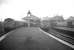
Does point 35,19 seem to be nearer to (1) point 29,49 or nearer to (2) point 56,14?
(2) point 56,14

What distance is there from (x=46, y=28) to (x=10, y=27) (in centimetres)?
1016

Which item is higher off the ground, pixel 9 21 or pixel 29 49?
pixel 9 21

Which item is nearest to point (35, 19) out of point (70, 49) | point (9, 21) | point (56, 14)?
point (56, 14)

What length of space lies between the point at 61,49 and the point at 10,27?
58.7ft

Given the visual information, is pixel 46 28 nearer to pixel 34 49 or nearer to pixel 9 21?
pixel 9 21

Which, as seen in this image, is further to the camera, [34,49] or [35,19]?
[35,19]

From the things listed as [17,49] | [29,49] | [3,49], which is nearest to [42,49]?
[29,49]

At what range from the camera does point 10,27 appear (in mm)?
21484

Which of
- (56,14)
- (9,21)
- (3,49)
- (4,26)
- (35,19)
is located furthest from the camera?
(56,14)

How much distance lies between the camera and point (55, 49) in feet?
20.7

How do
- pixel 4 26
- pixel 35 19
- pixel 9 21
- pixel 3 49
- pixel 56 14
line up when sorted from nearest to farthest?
pixel 3 49 < pixel 4 26 < pixel 9 21 < pixel 35 19 < pixel 56 14

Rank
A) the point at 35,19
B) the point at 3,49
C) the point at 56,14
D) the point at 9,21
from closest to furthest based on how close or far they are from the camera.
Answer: the point at 3,49 < the point at 9,21 < the point at 35,19 < the point at 56,14

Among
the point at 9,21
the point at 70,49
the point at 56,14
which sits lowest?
the point at 70,49

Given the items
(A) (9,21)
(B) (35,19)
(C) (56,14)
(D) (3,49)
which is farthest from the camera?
(C) (56,14)
